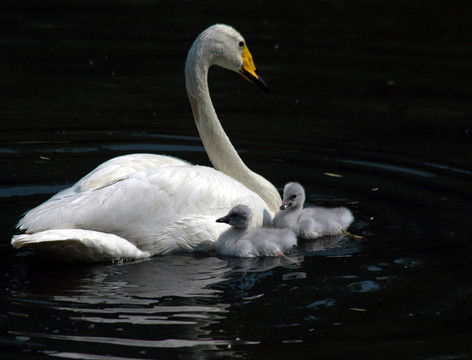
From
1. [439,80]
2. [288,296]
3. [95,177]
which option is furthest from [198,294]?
[439,80]

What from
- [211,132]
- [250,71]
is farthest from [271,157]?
[211,132]

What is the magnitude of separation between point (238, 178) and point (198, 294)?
96.8 inches

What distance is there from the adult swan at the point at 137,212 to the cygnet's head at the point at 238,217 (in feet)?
0.70

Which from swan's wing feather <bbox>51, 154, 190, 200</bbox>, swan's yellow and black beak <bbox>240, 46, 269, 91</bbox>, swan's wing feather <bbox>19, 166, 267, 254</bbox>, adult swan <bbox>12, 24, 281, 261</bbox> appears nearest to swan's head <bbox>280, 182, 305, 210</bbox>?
adult swan <bbox>12, 24, 281, 261</bbox>

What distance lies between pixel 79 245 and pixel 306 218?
2.27 meters

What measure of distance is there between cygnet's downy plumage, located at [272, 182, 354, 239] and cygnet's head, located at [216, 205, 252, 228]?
57cm

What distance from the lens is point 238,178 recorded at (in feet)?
31.4

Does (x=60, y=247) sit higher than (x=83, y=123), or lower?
lower

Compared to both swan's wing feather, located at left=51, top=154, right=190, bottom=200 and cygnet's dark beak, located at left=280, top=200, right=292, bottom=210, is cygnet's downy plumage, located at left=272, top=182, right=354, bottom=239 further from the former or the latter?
swan's wing feather, located at left=51, top=154, right=190, bottom=200

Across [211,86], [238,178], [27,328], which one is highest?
[211,86]

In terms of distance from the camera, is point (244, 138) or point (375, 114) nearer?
point (244, 138)

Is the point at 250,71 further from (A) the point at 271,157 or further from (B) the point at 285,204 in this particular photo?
(B) the point at 285,204

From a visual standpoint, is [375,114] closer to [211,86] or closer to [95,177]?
[211,86]

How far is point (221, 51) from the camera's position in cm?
958
